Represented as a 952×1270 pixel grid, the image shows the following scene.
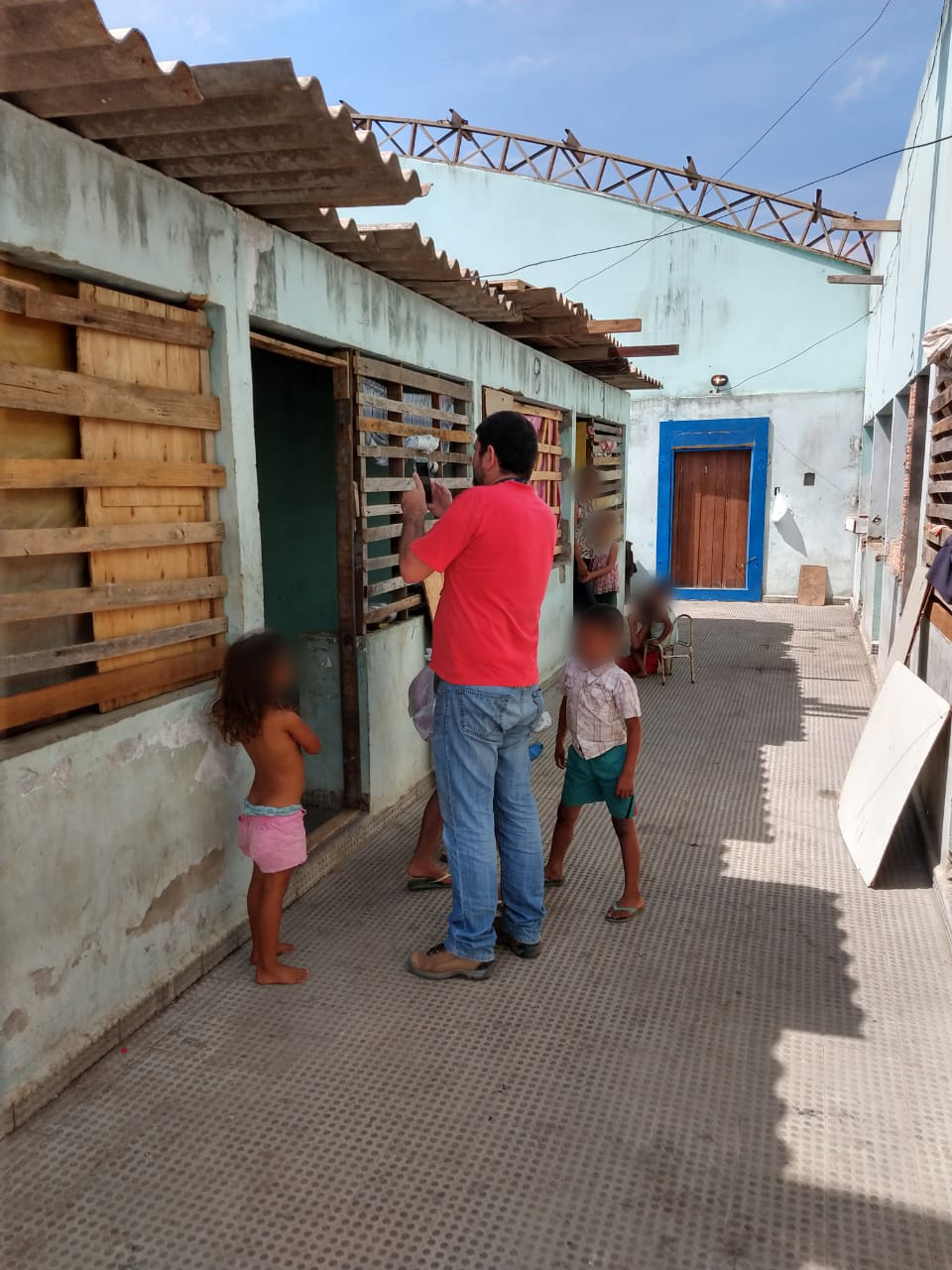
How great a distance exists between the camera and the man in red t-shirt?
3.21 metres

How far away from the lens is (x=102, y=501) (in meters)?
2.92

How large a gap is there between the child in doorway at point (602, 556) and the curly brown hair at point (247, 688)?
6031 millimetres

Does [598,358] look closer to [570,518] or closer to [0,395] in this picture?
[570,518]

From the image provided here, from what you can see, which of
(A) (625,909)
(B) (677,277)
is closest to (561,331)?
(A) (625,909)

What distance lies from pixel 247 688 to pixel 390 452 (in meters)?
2.02

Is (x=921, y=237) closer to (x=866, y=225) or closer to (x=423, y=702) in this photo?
A: (x=866, y=225)

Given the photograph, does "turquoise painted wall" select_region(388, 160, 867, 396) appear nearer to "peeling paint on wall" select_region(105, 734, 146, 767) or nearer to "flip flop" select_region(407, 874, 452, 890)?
"flip flop" select_region(407, 874, 452, 890)

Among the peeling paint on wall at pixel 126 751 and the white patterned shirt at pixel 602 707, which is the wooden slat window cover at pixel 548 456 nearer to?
the white patterned shirt at pixel 602 707

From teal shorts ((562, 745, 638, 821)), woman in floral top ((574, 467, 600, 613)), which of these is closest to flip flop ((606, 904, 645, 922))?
teal shorts ((562, 745, 638, 821))

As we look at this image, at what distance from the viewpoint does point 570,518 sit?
28.8 ft

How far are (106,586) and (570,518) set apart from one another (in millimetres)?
6310

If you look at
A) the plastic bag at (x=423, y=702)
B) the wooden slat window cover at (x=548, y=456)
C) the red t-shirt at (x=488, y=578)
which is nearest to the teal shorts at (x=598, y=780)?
the red t-shirt at (x=488, y=578)

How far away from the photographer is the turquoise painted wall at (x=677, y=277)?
13.4 m

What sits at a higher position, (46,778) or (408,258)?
(408,258)
